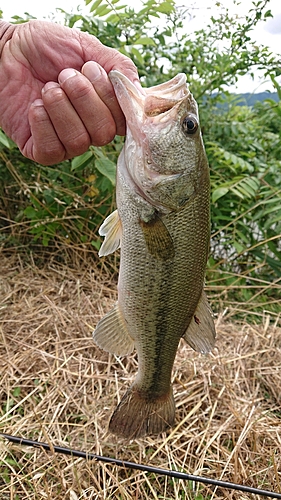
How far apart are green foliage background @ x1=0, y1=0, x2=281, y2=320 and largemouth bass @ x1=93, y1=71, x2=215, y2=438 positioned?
5.23 feet

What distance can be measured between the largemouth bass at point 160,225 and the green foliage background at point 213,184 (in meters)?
1.59

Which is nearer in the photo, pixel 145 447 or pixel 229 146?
pixel 145 447

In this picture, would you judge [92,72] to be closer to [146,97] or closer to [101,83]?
[101,83]

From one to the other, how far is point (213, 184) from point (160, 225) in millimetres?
2189

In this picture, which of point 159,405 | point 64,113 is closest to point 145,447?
point 159,405

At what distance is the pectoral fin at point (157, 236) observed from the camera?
1.51 m

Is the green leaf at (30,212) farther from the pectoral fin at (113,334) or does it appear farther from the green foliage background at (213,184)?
the pectoral fin at (113,334)

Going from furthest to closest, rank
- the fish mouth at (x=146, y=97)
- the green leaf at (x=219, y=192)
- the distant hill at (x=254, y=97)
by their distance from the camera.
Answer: the distant hill at (x=254, y=97) → the green leaf at (x=219, y=192) → the fish mouth at (x=146, y=97)

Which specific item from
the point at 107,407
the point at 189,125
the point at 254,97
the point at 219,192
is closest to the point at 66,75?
the point at 189,125

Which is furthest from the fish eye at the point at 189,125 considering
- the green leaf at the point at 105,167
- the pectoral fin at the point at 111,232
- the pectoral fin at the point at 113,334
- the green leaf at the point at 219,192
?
the green leaf at the point at 219,192

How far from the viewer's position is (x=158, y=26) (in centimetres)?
395

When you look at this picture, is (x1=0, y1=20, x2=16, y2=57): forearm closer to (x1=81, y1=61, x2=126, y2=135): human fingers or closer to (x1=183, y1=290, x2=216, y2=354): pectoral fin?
(x1=81, y1=61, x2=126, y2=135): human fingers

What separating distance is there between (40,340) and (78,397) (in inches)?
21.8

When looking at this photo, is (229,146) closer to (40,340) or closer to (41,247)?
(41,247)
